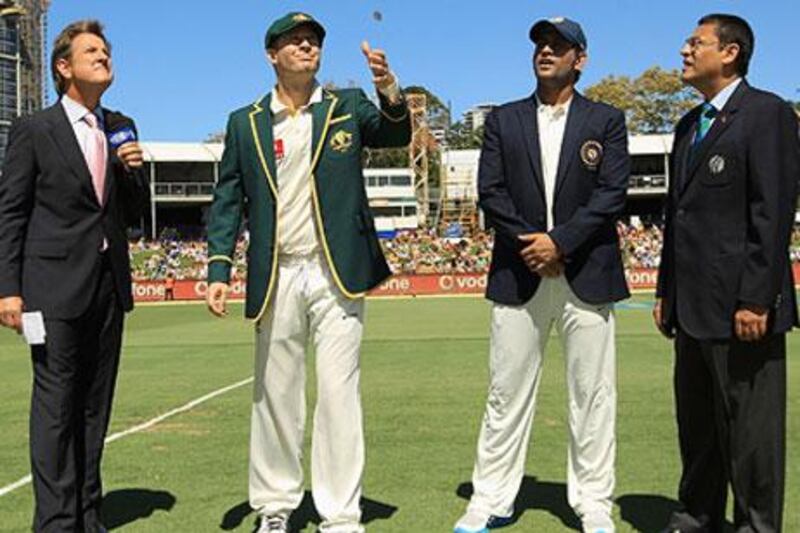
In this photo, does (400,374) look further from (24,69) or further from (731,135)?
(24,69)

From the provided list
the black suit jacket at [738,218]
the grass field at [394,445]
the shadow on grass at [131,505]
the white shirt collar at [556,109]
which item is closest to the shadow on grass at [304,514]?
the grass field at [394,445]

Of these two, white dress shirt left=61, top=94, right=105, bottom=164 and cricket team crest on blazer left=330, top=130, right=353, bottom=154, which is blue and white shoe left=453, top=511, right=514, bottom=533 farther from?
white dress shirt left=61, top=94, right=105, bottom=164

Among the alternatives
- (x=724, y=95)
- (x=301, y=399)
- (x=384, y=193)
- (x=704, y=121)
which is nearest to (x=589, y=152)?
(x=704, y=121)

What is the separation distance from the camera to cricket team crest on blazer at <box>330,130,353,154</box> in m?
5.10

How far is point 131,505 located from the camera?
5746 mm

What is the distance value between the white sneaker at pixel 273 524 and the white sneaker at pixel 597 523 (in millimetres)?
1519

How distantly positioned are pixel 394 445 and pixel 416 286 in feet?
101

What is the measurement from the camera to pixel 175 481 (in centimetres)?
630

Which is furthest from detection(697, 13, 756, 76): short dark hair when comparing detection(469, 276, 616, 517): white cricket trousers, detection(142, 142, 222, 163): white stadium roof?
detection(142, 142, 222, 163): white stadium roof

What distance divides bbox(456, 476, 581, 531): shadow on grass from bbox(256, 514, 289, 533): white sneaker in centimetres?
118

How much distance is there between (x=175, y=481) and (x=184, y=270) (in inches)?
1647

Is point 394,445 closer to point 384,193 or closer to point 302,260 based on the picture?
point 302,260

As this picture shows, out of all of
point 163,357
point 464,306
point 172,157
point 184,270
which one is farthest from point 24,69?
point 163,357

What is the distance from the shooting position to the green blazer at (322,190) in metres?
5.07
